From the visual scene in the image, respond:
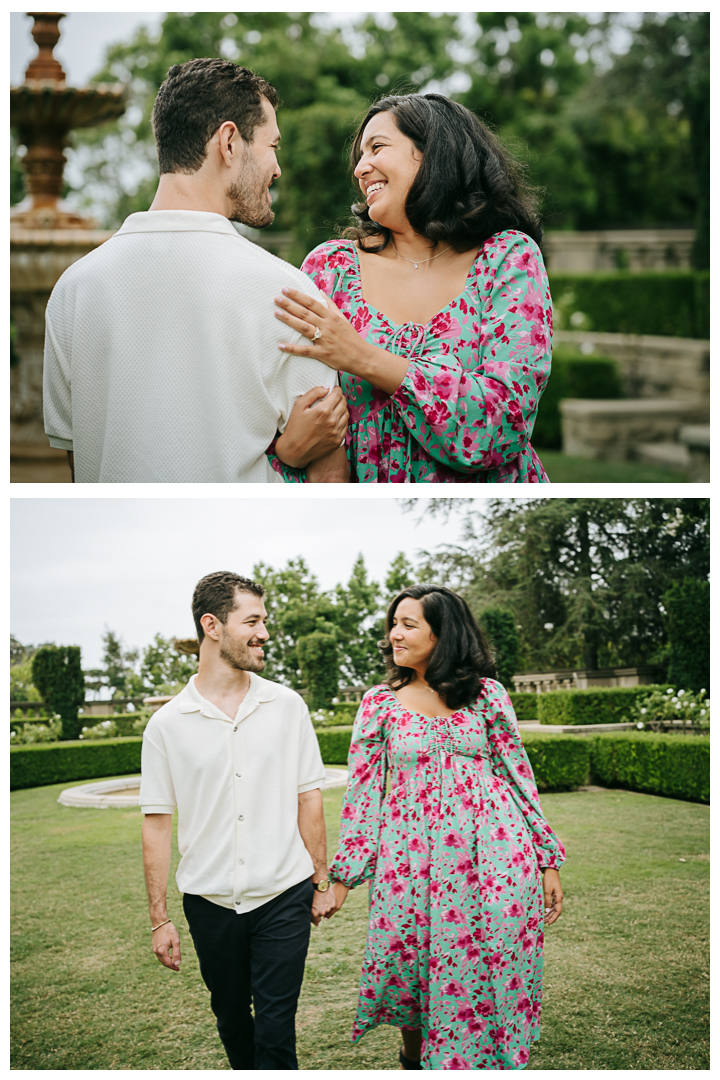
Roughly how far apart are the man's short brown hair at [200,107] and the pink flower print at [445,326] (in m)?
0.61

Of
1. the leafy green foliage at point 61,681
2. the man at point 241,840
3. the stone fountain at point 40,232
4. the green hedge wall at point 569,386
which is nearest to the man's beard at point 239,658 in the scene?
the man at point 241,840

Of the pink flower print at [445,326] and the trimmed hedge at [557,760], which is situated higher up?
the pink flower print at [445,326]

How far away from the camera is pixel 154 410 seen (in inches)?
80.2

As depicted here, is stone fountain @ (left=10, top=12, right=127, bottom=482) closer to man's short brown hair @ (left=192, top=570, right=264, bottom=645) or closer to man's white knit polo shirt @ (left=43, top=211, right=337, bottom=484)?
man's short brown hair @ (left=192, top=570, right=264, bottom=645)

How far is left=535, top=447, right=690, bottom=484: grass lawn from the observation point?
8172 mm

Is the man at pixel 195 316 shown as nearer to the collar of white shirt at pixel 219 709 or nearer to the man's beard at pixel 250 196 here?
the man's beard at pixel 250 196

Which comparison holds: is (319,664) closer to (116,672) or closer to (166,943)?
(116,672)

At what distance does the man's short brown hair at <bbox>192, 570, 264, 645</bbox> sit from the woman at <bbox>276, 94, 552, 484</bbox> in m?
0.48

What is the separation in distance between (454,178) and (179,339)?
0.83m

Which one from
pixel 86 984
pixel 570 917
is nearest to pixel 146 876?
pixel 86 984

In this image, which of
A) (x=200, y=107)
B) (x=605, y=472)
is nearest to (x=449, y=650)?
(x=200, y=107)

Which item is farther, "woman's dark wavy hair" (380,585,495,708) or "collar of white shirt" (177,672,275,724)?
"woman's dark wavy hair" (380,585,495,708)

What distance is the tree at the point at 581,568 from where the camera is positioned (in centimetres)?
278

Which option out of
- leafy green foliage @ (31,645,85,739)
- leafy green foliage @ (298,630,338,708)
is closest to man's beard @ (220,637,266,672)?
leafy green foliage @ (298,630,338,708)
